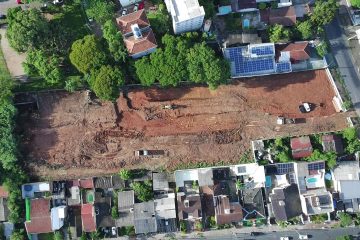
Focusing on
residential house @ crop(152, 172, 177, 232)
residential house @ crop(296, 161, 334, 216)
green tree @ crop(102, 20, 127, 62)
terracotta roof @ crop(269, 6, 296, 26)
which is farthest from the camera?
terracotta roof @ crop(269, 6, 296, 26)

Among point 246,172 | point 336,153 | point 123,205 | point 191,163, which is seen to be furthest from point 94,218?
point 336,153

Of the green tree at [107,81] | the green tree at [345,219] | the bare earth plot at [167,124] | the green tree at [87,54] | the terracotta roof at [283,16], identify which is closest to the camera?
the green tree at [87,54]

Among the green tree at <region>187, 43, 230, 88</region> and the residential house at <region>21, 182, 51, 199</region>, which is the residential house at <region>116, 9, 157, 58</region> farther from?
the residential house at <region>21, 182, 51, 199</region>

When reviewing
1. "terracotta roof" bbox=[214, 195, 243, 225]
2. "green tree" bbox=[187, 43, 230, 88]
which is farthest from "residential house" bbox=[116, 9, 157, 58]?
"terracotta roof" bbox=[214, 195, 243, 225]

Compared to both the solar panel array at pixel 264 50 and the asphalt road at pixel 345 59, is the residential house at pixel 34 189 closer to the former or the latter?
the solar panel array at pixel 264 50

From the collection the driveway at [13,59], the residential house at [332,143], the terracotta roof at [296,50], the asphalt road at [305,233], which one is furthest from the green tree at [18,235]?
the terracotta roof at [296,50]

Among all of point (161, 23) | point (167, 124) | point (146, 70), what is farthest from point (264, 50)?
point (167, 124)

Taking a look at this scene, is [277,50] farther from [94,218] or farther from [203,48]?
[94,218]
